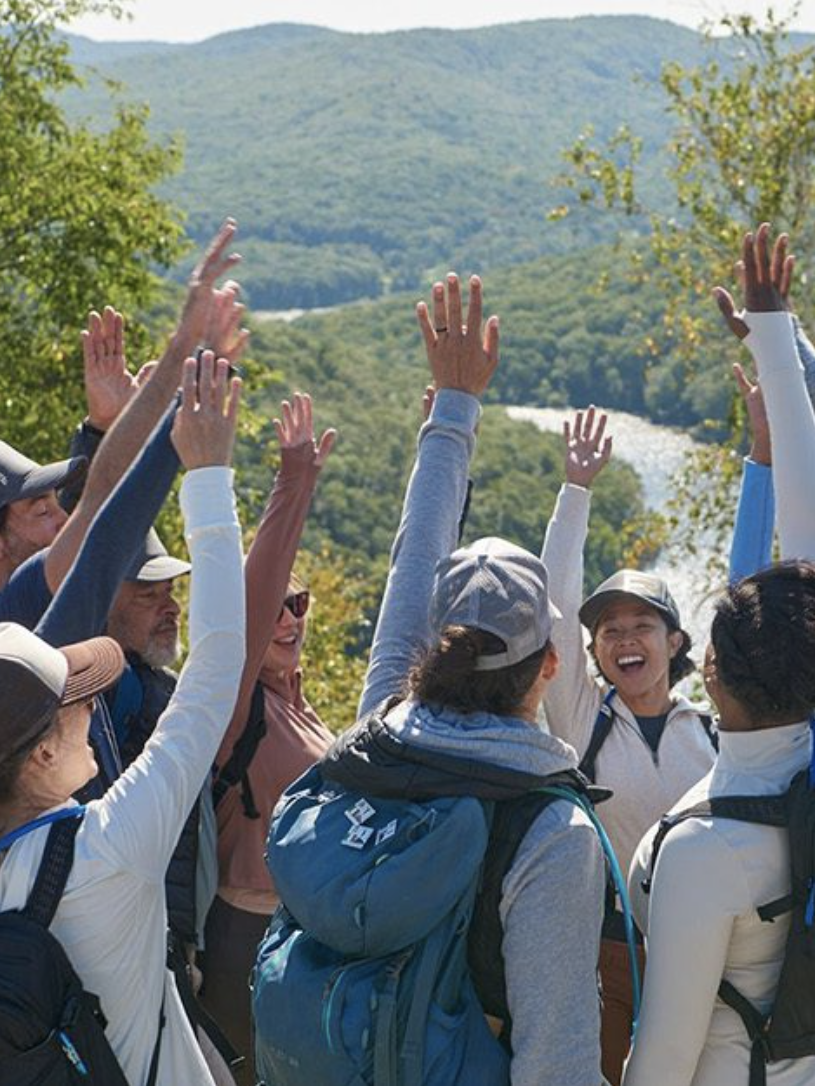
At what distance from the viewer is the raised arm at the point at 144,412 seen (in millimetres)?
3021

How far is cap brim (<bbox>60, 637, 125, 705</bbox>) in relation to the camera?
2.38 metres

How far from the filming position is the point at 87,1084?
2.25 metres

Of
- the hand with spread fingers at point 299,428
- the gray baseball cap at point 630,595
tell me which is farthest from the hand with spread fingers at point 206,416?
the gray baseball cap at point 630,595

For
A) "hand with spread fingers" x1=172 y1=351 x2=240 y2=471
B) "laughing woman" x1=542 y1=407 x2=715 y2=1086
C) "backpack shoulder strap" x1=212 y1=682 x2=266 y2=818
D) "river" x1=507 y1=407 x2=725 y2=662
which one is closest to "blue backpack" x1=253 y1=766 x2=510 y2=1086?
"hand with spread fingers" x1=172 y1=351 x2=240 y2=471

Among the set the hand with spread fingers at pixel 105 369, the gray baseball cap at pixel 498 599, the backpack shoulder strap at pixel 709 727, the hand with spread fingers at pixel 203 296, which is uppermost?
the hand with spread fingers at pixel 203 296

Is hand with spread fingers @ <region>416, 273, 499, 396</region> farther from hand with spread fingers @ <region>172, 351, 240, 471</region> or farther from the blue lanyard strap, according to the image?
the blue lanyard strap

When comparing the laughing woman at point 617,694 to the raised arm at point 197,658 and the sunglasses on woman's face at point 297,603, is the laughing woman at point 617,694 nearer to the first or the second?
the sunglasses on woman's face at point 297,603

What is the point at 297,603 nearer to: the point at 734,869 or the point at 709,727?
the point at 709,727

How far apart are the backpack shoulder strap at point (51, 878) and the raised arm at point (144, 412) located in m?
0.80

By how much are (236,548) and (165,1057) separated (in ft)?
2.55

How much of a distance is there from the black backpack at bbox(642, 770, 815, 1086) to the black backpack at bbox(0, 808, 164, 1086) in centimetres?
89

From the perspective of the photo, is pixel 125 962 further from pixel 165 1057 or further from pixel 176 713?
pixel 176 713

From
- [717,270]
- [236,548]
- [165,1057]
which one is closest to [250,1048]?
[165,1057]

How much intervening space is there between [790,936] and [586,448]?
155 centimetres
